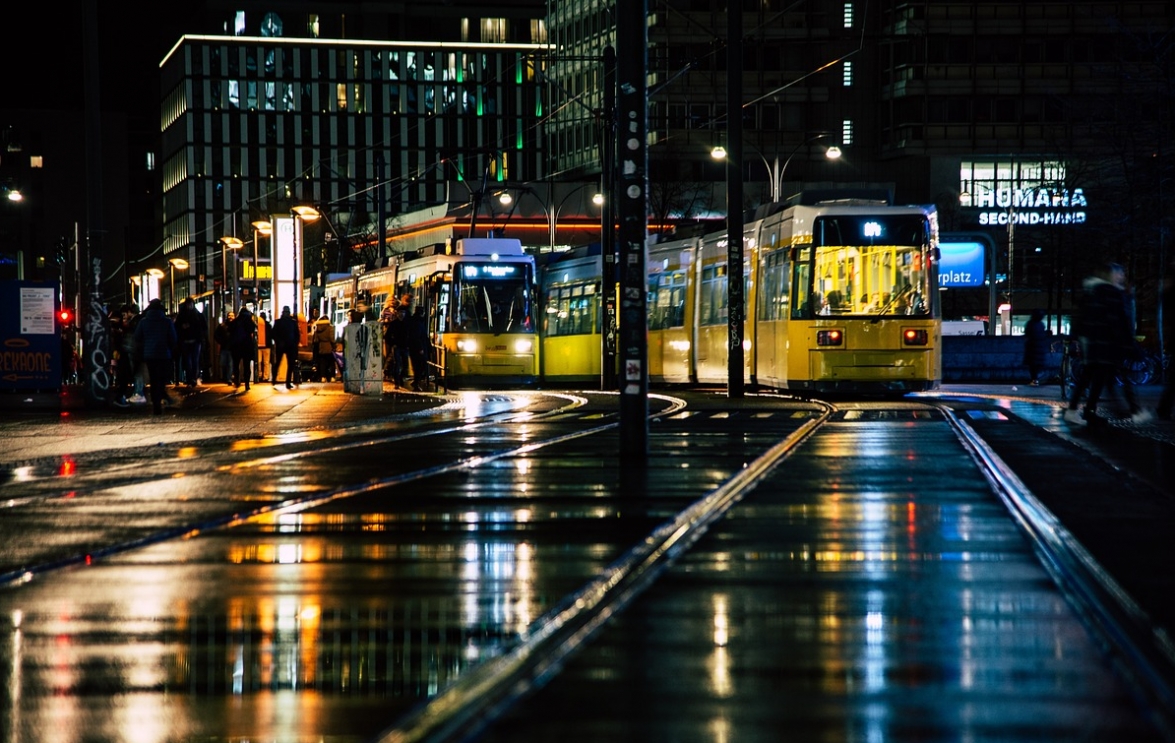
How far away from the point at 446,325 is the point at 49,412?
52.2ft

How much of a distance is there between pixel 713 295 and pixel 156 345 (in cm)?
1331

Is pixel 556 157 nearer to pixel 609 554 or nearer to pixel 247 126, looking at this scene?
pixel 247 126

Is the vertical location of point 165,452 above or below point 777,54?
below

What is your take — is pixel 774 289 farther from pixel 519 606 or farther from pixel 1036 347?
pixel 519 606

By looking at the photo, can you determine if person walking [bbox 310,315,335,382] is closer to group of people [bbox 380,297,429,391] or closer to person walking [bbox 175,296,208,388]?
group of people [bbox 380,297,429,391]

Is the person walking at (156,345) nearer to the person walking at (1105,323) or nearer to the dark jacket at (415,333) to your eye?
the dark jacket at (415,333)

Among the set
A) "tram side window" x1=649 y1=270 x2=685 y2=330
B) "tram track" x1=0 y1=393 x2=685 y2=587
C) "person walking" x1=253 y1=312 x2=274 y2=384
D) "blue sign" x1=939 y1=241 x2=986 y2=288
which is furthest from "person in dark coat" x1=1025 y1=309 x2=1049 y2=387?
"tram track" x1=0 y1=393 x2=685 y2=587

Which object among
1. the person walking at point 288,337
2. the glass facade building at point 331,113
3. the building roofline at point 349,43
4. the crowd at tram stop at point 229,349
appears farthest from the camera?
the glass facade building at point 331,113

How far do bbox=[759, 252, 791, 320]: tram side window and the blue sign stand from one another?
21.7 meters

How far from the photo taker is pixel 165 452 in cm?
1998

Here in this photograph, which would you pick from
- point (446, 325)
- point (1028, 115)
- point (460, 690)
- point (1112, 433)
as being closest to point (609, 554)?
point (460, 690)

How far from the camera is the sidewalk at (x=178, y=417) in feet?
72.2

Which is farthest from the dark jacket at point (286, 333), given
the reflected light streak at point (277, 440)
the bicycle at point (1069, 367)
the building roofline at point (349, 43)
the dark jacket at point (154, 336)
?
the building roofline at point (349, 43)

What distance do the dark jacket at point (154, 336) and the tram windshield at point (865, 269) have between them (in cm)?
1056
